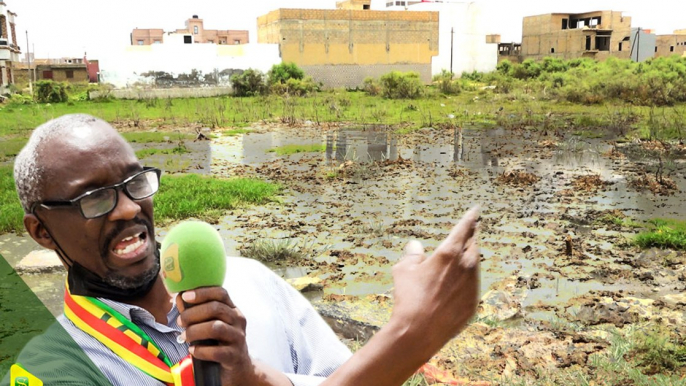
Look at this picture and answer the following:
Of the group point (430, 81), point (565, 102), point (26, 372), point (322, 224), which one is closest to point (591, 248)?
point (322, 224)

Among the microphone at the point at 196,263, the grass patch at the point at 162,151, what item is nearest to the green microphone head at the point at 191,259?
the microphone at the point at 196,263

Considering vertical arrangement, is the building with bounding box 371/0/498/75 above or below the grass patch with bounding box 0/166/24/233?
above

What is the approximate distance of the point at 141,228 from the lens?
3.94ft

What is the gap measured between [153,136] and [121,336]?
50.5 ft

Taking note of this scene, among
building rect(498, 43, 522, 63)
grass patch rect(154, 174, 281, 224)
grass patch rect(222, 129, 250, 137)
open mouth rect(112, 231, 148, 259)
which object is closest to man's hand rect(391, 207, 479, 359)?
open mouth rect(112, 231, 148, 259)

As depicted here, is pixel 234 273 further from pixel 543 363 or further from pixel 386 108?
pixel 386 108

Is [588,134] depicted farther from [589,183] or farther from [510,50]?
[510,50]

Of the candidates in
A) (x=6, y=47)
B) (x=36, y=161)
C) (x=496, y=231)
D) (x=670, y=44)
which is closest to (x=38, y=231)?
(x=36, y=161)

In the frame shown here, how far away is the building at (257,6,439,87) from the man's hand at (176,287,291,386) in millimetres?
34108

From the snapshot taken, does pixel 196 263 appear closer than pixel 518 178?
Yes

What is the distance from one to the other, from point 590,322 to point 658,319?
1.59 ft

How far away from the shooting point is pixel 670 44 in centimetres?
4988

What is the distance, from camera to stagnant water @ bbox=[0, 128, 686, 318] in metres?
5.89

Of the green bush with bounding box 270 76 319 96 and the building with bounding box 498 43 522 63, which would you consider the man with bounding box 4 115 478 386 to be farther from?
the building with bounding box 498 43 522 63
